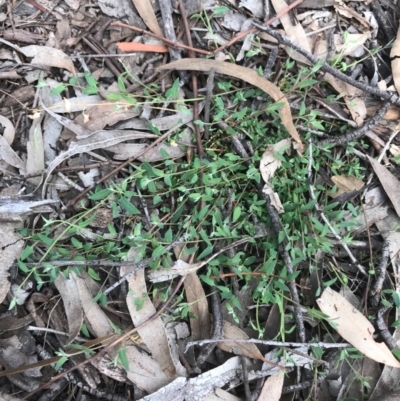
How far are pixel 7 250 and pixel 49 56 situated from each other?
33.7 inches

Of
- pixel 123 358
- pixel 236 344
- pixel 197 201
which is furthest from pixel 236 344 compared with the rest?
pixel 197 201

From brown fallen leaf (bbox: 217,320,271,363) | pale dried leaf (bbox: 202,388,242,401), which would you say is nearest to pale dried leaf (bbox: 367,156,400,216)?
brown fallen leaf (bbox: 217,320,271,363)

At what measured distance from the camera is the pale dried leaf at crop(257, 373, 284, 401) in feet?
6.19

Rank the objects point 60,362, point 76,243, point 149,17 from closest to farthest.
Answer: point 60,362
point 76,243
point 149,17

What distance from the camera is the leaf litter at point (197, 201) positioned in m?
1.88

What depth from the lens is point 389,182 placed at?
79.9 inches

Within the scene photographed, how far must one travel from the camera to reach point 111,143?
1949 millimetres

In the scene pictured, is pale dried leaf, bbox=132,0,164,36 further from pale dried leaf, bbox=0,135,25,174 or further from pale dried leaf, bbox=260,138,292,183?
pale dried leaf, bbox=0,135,25,174

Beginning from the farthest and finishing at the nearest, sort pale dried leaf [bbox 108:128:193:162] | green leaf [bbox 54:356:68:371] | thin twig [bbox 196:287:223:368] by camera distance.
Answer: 1. pale dried leaf [bbox 108:128:193:162]
2. thin twig [bbox 196:287:223:368]
3. green leaf [bbox 54:356:68:371]

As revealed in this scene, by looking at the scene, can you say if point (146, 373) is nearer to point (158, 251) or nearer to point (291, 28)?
point (158, 251)

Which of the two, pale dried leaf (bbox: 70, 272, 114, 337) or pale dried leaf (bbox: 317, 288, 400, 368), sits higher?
pale dried leaf (bbox: 70, 272, 114, 337)

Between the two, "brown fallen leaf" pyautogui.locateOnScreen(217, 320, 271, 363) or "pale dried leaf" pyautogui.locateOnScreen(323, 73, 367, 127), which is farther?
"pale dried leaf" pyautogui.locateOnScreen(323, 73, 367, 127)

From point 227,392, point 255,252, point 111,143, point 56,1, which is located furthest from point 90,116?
point 227,392

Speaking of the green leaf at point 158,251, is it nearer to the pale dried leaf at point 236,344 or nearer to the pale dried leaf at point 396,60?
the pale dried leaf at point 236,344
